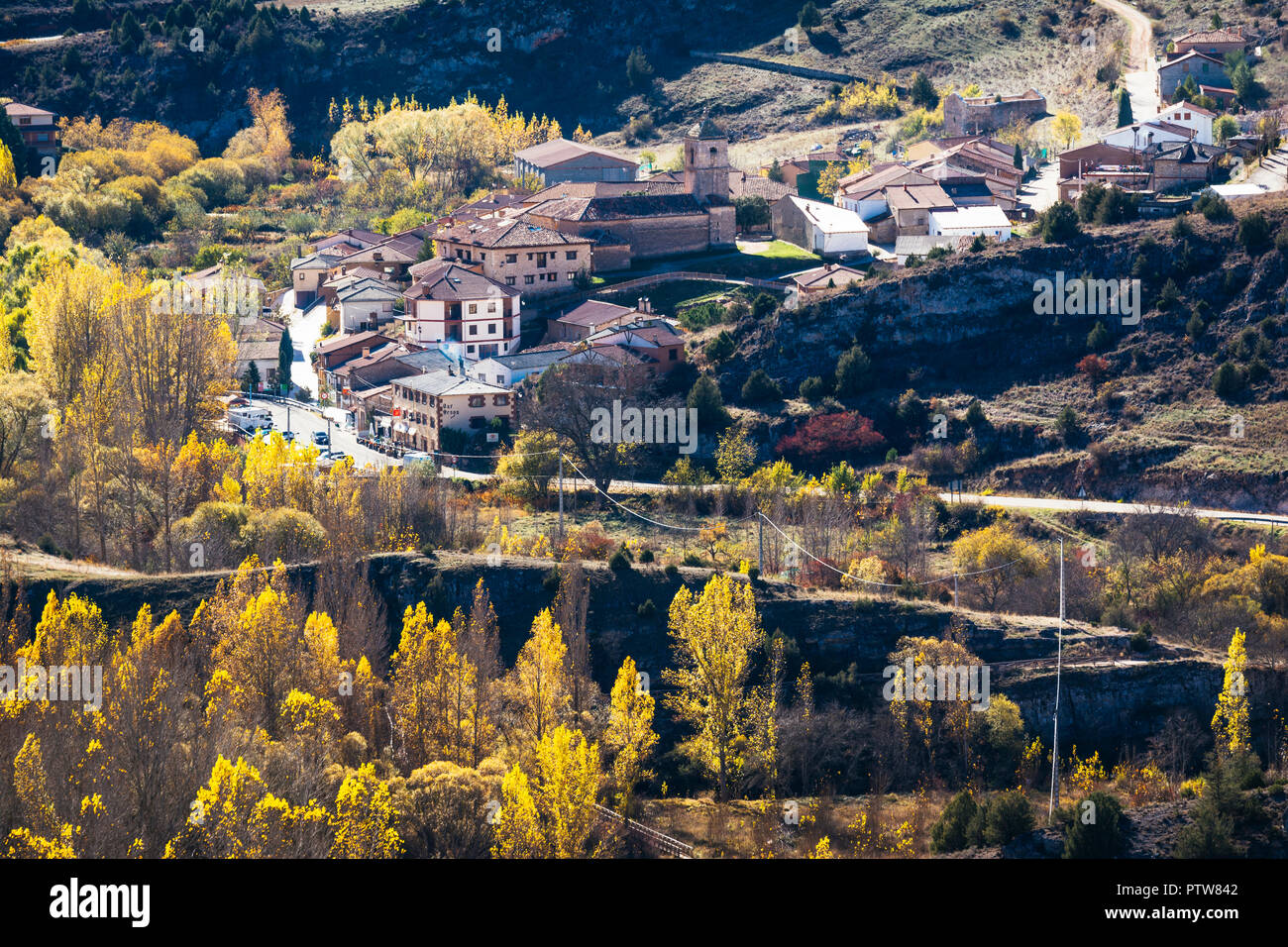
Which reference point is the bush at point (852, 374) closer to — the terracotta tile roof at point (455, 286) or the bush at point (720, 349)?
the bush at point (720, 349)

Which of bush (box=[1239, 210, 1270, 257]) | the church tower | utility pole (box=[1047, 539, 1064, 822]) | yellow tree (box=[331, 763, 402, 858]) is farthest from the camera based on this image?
the church tower

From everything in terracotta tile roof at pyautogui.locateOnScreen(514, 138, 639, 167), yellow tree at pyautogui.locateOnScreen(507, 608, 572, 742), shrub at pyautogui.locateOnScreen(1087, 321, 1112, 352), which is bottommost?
yellow tree at pyautogui.locateOnScreen(507, 608, 572, 742)

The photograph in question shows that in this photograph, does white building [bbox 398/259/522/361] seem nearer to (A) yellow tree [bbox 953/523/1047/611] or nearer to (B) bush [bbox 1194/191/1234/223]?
(A) yellow tree [bbox 953/523/1047/611]

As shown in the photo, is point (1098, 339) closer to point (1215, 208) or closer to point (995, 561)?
point (1215, 208)

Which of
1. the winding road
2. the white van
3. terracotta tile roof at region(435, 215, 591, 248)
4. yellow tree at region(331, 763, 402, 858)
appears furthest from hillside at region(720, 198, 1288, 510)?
yellow tree at region(331, 763, 402, 858)

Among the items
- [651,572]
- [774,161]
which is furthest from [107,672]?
[774,161]

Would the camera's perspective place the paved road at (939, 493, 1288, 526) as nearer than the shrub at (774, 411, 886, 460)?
Yes

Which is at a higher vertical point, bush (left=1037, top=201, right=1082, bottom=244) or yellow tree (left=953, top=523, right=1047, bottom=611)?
bush (left=1037, top=201, right=1082, bottom=244)

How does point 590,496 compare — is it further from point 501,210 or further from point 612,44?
point 612,44
